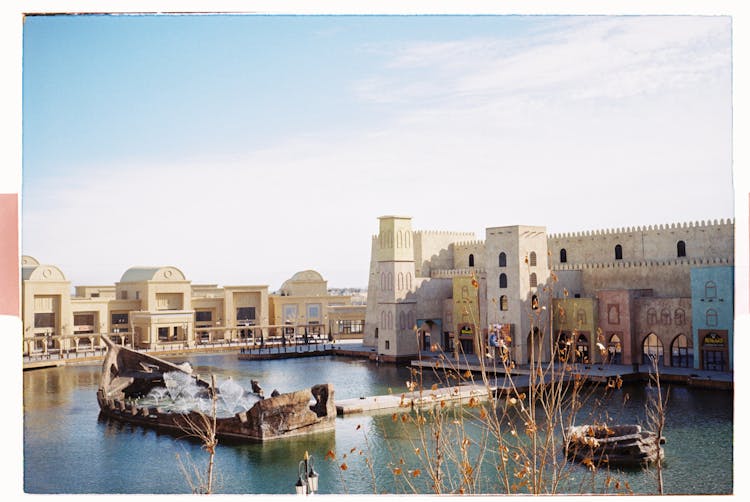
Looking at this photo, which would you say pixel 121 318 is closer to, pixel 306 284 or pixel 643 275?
pixel 306 284

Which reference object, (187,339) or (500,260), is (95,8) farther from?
(187,339)

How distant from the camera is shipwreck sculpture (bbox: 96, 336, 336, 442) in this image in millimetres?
11969

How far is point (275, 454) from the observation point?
432 inches

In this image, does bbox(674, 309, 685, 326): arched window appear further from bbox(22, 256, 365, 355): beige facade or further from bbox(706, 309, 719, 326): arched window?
bbox(22, 256, 365, 355): beige facade

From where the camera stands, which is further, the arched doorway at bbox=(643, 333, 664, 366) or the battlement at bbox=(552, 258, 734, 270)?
the battlement at bbox=(552, 258, 734, 270)

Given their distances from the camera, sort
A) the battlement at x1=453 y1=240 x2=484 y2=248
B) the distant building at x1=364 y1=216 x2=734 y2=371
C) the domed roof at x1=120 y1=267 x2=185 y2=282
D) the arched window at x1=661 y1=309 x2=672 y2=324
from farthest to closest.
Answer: the domed roof at x1=120 y1=267 x2=185 y2=282
the battlement at x1=453 y1=240 x2=484 y2=248
the arched window at x1=661 y1=309 x2=672 y2=324
the distant building at x1=364 y1=216 x2=734 y2=371

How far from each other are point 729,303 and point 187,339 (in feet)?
57.9

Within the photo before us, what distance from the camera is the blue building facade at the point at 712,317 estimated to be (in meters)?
16.2

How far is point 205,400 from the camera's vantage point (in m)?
14.7

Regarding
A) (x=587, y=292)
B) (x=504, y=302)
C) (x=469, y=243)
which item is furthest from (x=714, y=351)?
(x=469, y=243)

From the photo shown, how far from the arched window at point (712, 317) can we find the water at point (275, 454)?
2.09 metres

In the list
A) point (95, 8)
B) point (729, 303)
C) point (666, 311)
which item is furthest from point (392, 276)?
point (95, 8)

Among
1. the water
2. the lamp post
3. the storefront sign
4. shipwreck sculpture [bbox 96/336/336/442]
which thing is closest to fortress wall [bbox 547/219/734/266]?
the storefront sign

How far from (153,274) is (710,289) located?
18.7 meters
